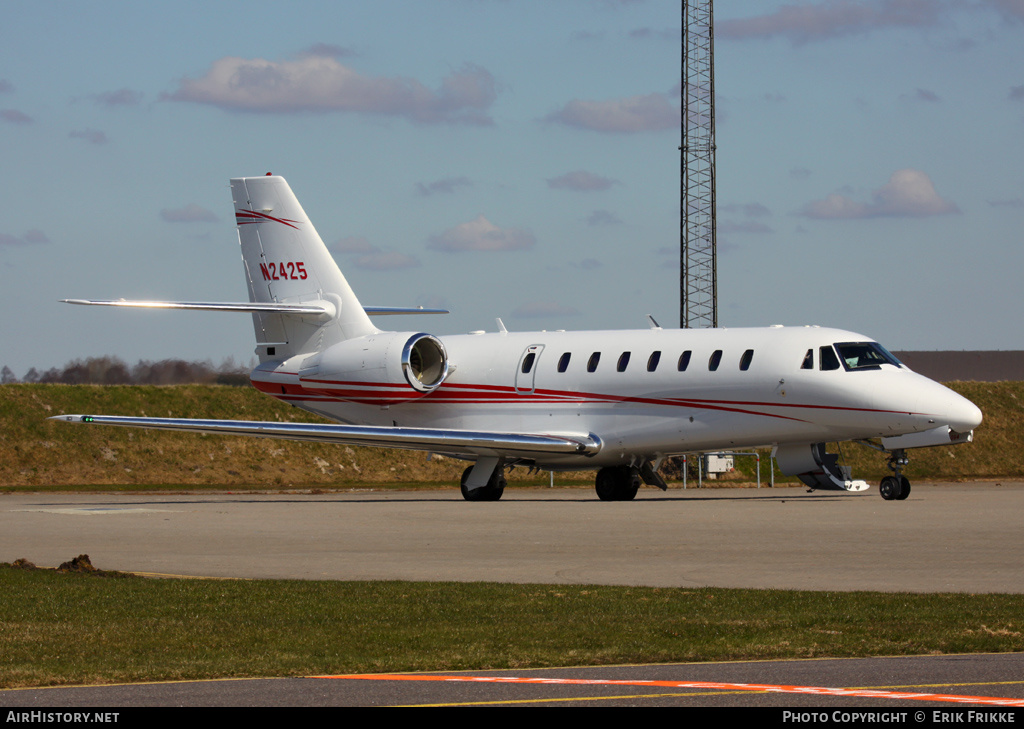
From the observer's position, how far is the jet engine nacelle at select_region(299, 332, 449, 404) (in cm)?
3553

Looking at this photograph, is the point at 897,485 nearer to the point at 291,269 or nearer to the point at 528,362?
the point at 528,362

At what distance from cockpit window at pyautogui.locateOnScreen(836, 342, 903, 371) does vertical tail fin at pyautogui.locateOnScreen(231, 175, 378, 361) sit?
42.3ft

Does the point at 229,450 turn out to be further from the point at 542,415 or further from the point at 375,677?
the point at 375,677

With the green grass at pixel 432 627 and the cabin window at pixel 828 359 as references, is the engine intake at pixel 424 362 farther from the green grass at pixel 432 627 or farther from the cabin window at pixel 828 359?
the green grass at pixel 432 627

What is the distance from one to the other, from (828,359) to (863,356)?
774 mm

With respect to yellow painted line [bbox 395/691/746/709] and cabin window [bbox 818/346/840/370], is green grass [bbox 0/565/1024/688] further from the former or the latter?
cabin window [bbox 818/346/840/370]

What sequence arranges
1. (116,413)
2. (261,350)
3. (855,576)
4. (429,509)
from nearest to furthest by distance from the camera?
(855,576) → (429,509) → (261,350) → (116,413)

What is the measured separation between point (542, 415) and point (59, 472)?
27.1 meters

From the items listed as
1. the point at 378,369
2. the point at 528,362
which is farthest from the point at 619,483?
the point at 378,369

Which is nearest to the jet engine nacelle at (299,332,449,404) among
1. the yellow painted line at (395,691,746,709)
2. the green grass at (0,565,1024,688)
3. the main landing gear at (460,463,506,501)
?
the main landing gear at (460,463,506,501)

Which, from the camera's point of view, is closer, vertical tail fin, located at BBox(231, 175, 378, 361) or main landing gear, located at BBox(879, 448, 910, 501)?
main landing gear, located at BBox(879, 448, 910, 501)

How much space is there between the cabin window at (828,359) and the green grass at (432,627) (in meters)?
16.4

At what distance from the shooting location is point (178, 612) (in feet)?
43.3
